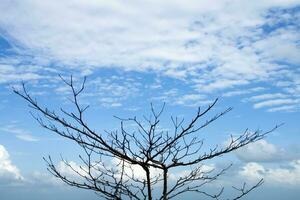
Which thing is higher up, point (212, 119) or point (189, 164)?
point (212, 119)

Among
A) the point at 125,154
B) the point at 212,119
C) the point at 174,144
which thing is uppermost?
the point at 212,119

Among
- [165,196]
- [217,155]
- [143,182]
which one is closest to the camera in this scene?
[165,196]

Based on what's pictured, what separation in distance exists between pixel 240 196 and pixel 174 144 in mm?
1285

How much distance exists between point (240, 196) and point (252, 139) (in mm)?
907

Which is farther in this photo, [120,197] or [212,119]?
[212,119]

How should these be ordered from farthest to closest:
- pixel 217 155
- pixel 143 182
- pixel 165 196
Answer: pixel 217 155, pixel 143 182, pixel 165 196

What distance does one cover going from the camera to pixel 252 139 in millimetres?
5746

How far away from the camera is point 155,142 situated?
5.26 m

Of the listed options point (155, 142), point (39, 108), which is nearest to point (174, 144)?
point (155, 142)

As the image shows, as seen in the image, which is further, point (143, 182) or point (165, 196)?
point (143, 182)

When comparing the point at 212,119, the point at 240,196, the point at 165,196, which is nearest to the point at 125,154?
the point at 165,196

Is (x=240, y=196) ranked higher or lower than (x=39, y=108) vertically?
lower

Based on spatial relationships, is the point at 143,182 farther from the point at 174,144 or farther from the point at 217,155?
the point at 217,155

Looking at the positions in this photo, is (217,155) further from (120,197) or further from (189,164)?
(120,197)
